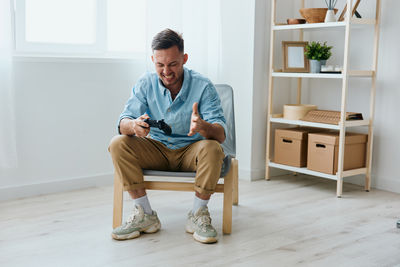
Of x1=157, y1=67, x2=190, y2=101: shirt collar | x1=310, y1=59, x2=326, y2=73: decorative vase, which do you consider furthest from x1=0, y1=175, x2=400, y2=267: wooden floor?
x1=310, y1=59, x2=326, y2=73: decorative vase

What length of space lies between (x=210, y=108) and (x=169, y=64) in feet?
0.89

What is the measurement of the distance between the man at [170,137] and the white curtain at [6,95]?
793 mm

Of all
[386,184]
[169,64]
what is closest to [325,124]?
[386,184]

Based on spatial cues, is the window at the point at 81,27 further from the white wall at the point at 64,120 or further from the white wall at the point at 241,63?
the white wall at the point at 241,63

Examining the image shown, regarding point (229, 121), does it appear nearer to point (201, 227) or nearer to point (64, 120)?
point (201, 227)

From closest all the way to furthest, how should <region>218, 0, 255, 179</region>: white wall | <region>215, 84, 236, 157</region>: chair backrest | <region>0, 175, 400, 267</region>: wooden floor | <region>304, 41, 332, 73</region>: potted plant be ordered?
<region>0, 175, 400, 267</region>: wooden floor → <region>215, 84, 236, 157</region>: chair backrest → <region>304, 41, 332, 73</region>: potted plant → <region>218, 0, 255, 179</region>: white wall

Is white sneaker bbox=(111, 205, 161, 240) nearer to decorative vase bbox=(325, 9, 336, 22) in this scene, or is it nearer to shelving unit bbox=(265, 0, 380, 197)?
shelving unit bbox=(265, 0, 380, 197)

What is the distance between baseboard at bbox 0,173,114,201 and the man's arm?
125 centimetres

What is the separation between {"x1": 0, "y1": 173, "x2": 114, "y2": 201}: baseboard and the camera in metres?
2.77

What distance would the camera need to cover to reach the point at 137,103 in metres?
2.25

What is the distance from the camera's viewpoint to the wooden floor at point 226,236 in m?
1.92

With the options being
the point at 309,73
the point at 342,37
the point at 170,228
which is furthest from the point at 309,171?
the point at 170,228

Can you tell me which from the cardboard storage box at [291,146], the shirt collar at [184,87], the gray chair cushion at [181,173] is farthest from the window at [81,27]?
the gray chair cushion at [181,173]

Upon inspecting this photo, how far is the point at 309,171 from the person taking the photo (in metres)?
3.13
